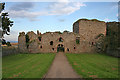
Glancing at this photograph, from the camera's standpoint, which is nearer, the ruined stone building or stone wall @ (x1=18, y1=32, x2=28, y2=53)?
the ruined stone building

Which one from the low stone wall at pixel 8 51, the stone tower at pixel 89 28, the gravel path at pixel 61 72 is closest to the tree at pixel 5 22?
the low stone wall at pixel 8 51

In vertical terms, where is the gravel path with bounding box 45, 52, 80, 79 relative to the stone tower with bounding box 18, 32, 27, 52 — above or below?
below

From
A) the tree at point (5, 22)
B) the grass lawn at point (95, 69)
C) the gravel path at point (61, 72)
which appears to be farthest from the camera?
the tree at point (5, 22)

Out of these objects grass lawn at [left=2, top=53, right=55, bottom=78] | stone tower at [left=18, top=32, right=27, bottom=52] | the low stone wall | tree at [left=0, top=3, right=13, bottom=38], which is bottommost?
grass lawn at [left=2, top=53, right=55, bottom=78]

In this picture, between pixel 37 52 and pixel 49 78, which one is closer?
pixel 49 78

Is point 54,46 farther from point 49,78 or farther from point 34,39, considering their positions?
point 49,78

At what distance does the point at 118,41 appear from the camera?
16719mm

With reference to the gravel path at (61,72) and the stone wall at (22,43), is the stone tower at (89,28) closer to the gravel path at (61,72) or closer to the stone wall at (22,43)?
the stone wall at (22,43)

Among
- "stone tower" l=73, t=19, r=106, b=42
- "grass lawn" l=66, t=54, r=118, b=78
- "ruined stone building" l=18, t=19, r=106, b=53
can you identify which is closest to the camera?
"grass lawn" l=66, t=54, r=118, b=78

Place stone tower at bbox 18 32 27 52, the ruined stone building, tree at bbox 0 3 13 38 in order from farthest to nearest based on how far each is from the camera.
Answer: stone tower at bbox 18 32 27 52, the ruined stone building, tree at bbox 0 3 13 38

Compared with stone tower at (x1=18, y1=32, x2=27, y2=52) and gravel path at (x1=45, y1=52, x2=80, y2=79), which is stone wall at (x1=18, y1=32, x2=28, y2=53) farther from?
gravel path at (x1=45, y1=52, x2=80, y2=79)

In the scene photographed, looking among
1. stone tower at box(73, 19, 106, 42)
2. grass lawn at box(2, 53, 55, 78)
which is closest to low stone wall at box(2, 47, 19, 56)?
grass lawn at box(2, 53, 55, 78)

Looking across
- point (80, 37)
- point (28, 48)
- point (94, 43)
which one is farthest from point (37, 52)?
point (94, 43)

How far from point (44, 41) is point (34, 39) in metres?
3.07
